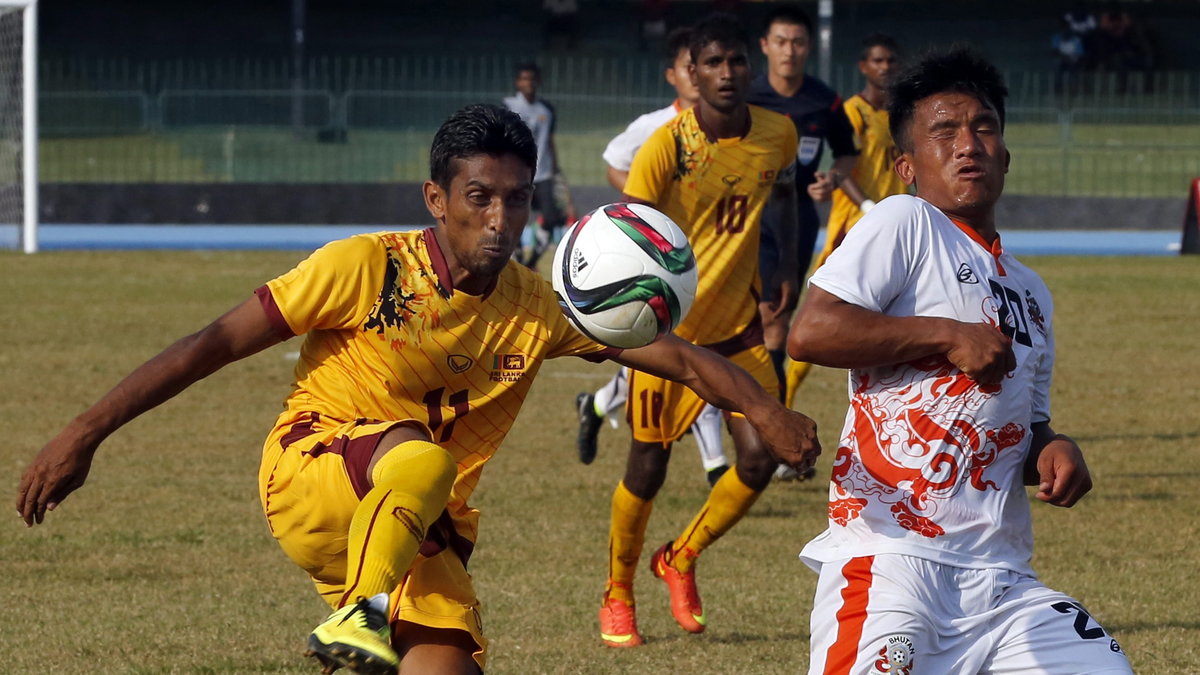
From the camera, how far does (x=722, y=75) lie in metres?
6.43

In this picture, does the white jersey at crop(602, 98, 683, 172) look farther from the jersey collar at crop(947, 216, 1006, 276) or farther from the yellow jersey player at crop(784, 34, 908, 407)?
the jersey collar at crop(947, 216, 1006, 276)

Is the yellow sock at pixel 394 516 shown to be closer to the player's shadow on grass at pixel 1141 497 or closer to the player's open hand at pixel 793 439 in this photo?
the player's open hand at pixel 793 439

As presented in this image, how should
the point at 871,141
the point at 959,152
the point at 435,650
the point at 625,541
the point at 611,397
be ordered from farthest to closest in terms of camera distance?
the point at 871,141, the point at 611,397, the point at 625,541, the point at 435,650, the point at 959,152

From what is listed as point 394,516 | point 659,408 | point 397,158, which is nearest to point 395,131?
point 397,158

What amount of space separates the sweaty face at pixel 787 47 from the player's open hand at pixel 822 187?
0.62 meters

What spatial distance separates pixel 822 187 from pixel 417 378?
4.69m

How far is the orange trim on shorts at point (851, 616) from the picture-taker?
3389 millimetres

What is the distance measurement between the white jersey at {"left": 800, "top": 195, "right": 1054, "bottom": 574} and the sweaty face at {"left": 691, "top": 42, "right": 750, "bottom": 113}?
114 inches

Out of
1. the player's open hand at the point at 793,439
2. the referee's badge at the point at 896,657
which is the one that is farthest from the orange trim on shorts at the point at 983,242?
the referee's badge at the point at 896,657

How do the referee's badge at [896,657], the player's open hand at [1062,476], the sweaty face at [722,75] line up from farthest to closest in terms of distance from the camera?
the sweaty face at [722,75] < the player's open hand at [1062,476] < the referee's badge at [896,657]

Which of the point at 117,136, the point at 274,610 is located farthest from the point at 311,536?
the point at 117,136

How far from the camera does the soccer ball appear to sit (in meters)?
3.99

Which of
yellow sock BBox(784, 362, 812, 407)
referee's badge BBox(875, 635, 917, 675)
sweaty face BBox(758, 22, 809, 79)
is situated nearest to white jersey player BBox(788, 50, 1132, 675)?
referee's badge BBox(875, 635, 917, 675)

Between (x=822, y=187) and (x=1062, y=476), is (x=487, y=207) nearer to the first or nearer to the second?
(x=1062, y=476)
